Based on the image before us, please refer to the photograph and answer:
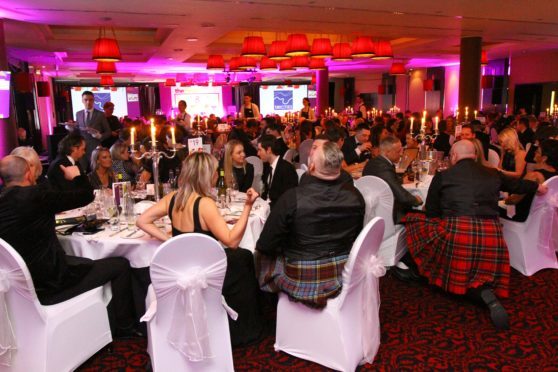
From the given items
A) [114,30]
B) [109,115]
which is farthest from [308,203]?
[114,30]

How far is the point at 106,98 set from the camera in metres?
25.5

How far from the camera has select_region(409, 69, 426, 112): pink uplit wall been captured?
70.1 feet

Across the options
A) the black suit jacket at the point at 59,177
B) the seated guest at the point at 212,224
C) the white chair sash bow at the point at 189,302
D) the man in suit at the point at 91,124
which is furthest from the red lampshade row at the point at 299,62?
the white chair sash bow at the point at 189,302

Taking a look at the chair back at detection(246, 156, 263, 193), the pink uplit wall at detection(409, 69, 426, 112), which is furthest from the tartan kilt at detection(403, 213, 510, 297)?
the pink uplit wall at detection(409, 69, 426, 112)

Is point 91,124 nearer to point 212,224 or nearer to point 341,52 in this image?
point 341,52

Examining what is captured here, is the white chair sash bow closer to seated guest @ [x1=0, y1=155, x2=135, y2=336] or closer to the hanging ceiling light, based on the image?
seated guest @ [x1=0, y1=155, x2=135, y2=336]

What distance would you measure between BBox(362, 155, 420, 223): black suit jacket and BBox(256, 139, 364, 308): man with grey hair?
1.46 metres

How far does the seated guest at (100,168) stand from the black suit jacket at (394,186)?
99.7 inches

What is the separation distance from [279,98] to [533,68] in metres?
14.8

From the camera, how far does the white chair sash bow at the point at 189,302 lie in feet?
8.29

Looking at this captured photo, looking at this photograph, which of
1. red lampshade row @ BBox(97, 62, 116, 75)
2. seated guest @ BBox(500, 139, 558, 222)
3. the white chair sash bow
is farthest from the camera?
red lampshade row @ BBox(97, 62, 116, 75)

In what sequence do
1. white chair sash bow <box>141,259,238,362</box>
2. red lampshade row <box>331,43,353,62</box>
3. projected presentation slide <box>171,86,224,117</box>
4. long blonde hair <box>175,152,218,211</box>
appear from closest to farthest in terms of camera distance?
white chair sash bow <box>141,259,238,362</box>, long blonde hair <box>175,152,218,211</box>, red lampshade row <box>331,43,353,62</box>, projected presentation slide <box>171,86,224,117</box>

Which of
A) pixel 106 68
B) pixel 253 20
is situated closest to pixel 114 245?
pixel 253 20

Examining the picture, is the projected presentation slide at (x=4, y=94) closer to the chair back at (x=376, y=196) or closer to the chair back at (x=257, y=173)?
the chair back at (x=257, y=173)
